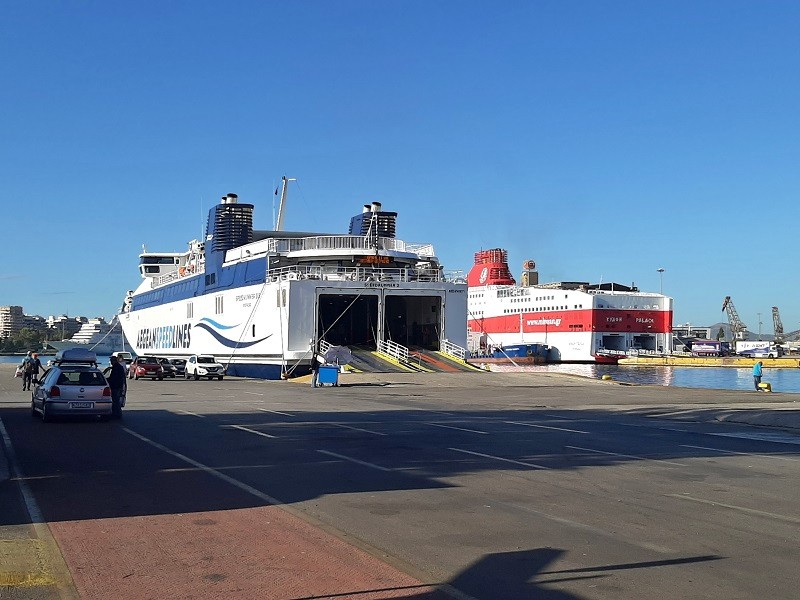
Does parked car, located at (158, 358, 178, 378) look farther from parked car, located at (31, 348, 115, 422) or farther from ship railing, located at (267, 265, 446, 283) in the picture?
parked car, located at (31, 348, 115, 422)

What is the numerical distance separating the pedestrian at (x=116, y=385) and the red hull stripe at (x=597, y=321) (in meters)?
85.7

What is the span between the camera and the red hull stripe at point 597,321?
358ft

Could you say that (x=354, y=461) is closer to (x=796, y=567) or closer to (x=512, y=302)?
(x=796, y=567)

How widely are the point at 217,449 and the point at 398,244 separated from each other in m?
39.6

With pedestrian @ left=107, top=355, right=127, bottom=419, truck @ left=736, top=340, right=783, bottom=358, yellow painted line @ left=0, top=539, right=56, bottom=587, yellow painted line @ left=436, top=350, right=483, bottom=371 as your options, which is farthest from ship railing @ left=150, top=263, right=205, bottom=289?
truck @ left=736, top=340, right=783, bottom=358

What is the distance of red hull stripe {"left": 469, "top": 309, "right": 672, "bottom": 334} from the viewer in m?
109

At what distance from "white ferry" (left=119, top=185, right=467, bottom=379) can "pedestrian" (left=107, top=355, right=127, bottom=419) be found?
24053 millimetres

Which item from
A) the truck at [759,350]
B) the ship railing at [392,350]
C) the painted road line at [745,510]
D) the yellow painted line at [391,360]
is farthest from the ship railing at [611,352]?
the painted road line at [745,510]

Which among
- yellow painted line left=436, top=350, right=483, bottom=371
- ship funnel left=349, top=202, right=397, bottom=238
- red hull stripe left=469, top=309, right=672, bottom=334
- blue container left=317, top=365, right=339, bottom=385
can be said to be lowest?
blue container left=317, top=365, right=339, bottom=385

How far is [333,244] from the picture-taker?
52.9 metres

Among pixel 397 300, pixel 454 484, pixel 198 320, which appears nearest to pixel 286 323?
pixel 397 300

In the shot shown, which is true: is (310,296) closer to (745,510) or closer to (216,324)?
(216,324)

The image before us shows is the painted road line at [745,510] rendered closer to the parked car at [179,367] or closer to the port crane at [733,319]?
the parked car at [179,367]

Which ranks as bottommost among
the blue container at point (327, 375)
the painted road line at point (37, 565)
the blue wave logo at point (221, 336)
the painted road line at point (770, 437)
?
the painted road line at point (770, 437)
